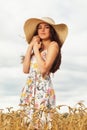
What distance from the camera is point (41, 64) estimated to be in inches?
180

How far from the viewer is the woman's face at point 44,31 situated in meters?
4.93

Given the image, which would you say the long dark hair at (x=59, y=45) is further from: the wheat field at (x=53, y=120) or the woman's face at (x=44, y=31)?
the wheat field at (x=53, y=120)

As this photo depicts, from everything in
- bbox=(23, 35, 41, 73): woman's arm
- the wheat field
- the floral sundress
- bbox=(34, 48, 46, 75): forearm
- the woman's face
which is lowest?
the wheat field

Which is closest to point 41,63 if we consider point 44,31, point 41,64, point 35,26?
point 41,64

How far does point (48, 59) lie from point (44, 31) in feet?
1.58

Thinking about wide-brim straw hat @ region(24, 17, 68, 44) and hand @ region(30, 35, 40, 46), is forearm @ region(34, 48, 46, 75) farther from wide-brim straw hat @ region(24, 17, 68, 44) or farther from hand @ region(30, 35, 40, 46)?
wide-brim straw hat @ region(24, 17, 68, 44)

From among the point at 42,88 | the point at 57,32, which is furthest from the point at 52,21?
the point at 42,88

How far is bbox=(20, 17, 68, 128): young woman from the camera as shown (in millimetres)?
4617

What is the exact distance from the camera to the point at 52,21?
5.11 meters

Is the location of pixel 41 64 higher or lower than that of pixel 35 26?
lower

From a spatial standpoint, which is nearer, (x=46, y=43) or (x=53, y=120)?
(x=53, y=120)

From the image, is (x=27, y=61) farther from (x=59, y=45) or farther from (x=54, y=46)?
(x=59, y=45)

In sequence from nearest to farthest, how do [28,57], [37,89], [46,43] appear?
[37,89], [28,57], [46,43]

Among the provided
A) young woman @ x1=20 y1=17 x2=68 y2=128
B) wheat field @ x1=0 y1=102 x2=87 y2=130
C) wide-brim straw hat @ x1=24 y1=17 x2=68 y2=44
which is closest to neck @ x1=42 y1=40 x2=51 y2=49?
young woman @ x1=20 y1=17 x2=68 y2=128
